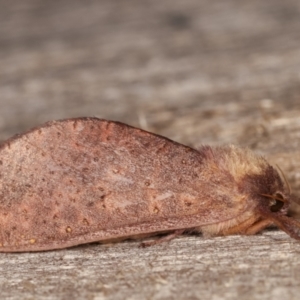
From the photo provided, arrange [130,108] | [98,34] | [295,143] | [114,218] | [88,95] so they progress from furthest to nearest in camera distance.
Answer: [98,34], [88,95], [130,108], [295,143], [114,218]

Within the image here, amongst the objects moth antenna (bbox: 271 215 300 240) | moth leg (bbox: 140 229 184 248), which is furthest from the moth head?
moth leg (bbox: 140 229 184 248)

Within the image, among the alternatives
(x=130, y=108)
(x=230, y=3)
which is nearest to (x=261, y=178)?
(x=130, y=108)

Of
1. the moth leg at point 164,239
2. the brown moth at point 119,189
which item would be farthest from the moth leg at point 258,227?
the moth leg at point 164,239

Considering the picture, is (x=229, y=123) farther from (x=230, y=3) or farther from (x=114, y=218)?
(x=230, y=3)

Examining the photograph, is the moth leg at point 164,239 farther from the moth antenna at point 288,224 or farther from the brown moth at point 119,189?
the moth antenna at point 288,224

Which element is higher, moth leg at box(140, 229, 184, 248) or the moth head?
the moth head

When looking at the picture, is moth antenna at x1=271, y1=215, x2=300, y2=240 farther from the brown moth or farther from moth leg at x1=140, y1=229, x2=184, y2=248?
moth leg at x1=140, y1=229, x2=184, y2=248

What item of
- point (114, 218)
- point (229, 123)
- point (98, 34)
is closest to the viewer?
point (114, 218)
